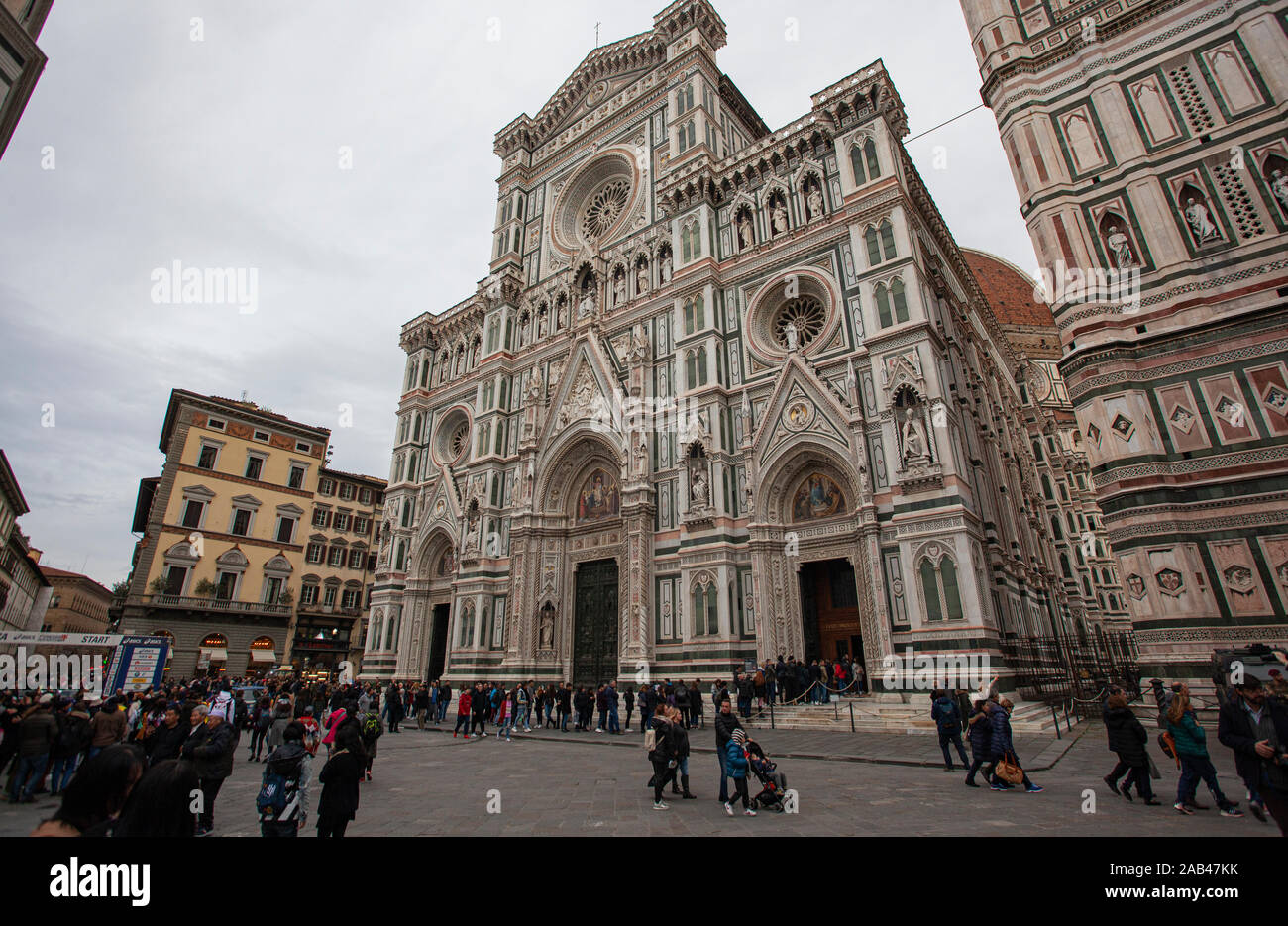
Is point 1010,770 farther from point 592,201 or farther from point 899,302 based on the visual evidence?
point 592,201

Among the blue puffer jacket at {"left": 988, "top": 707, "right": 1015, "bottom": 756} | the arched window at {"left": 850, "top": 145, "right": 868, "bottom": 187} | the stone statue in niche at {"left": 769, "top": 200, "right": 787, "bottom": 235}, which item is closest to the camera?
the blue puffer jacket at {"left": 988, "top": 707, "right": 1015, "bottom": 756}

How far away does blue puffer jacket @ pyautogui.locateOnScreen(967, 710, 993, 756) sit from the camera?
8.27m

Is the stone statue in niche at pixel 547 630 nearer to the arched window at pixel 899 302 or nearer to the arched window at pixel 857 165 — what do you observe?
the arched window at pixel 899 302

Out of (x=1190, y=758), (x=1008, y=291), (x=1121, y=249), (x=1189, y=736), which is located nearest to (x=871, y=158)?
(x=1121, y=249)

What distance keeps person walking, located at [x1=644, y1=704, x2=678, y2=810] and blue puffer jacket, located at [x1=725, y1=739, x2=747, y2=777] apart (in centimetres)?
82

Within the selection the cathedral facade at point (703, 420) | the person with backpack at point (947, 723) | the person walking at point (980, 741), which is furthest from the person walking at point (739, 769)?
the cathedral facade at point (703, 420)

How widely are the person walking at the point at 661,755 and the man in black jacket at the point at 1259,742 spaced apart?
5605mm

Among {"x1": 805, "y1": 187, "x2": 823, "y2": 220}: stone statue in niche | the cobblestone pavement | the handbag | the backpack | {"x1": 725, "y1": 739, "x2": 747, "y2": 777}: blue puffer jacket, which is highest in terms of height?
{"x1": 805, "y1": 187, "x2": 823, "y2": 220}: stone statue in niche

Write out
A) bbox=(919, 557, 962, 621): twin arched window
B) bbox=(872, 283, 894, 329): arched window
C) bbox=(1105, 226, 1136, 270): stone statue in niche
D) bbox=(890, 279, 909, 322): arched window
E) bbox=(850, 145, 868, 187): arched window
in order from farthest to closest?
bbox=(850, 145, 868, 187): arched window, bbox=(872, 283, 894, 329): arched window, bbox=(890, 279, 909, 322): arched window, bbox=(1105, 226, 1136, 270): stone statue in niche, bbox=(919, 557, 962, 621): twin arched window

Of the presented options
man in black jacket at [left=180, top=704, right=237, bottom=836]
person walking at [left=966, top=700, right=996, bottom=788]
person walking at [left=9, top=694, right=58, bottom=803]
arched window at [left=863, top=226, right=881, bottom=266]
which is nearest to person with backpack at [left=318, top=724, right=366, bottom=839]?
man in black jacket at [left=180, top=704, right=237, bottom=836]

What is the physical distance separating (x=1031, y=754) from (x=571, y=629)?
51.2 feet

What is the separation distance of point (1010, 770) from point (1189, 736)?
218cm

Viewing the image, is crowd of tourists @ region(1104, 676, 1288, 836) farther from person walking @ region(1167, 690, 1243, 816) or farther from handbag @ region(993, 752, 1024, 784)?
handbag @ region(993, 752, 1024, 784)

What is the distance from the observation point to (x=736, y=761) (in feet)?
23.8
